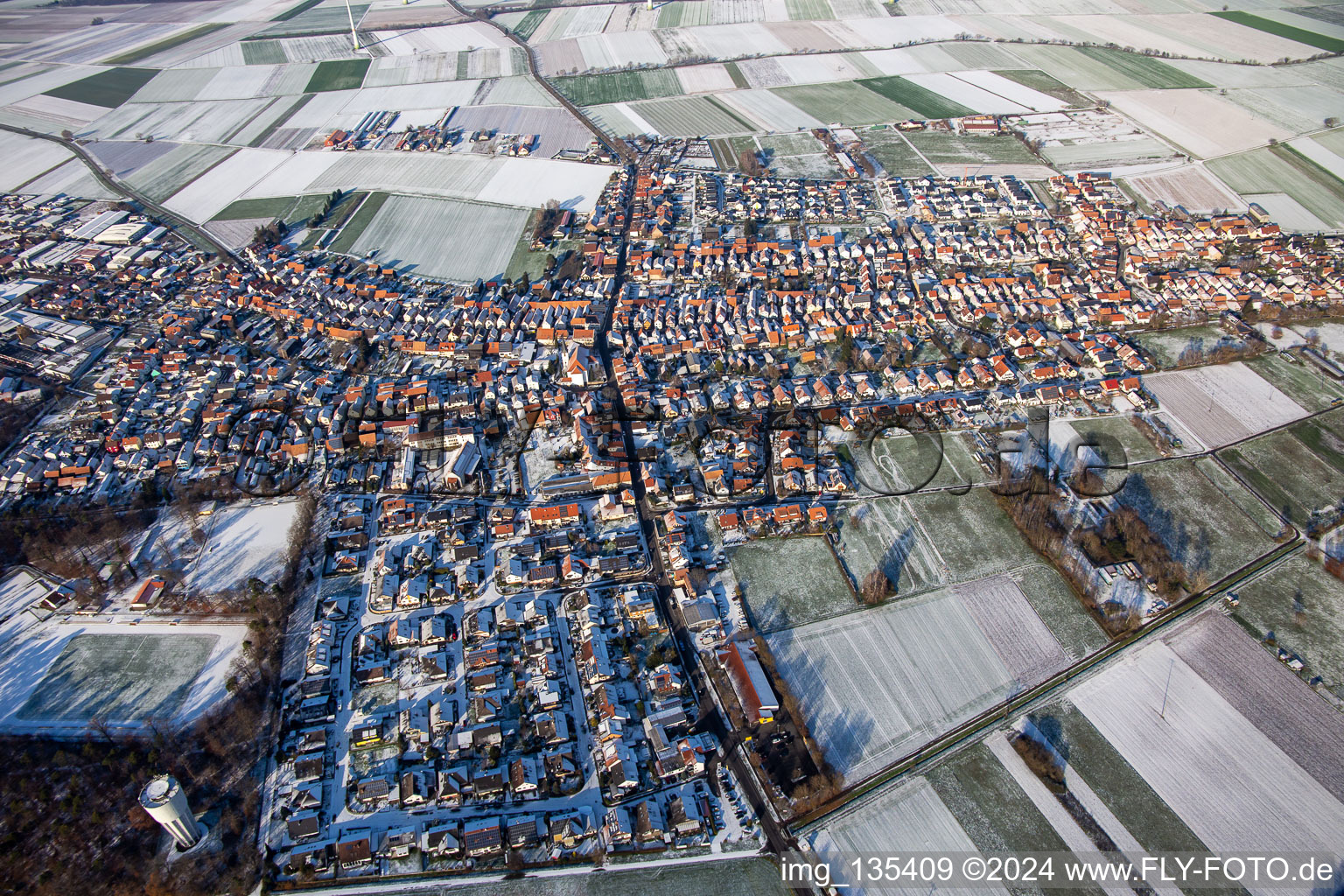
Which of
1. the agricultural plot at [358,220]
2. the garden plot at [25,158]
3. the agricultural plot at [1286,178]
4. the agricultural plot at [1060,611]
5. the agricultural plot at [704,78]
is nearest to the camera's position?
the agricultural plot at [1060,611]

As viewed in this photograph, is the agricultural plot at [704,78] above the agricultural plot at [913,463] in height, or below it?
above

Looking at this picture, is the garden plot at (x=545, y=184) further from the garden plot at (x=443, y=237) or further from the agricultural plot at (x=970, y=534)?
the agricultural plot at (x=970, y=534)

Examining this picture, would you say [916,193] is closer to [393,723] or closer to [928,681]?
[928,681]

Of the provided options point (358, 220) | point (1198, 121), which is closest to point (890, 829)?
point (358, 220)

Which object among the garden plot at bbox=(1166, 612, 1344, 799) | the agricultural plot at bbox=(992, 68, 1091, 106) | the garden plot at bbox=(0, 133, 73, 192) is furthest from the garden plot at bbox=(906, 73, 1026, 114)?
the garden plot at bbox=(0, 133, 73, 192)

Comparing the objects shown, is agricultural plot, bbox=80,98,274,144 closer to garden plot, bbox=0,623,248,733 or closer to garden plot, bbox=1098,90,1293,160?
garden plot, bbox=0,623,248,733

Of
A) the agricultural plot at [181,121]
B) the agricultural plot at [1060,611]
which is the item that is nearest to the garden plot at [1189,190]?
the agricultural plot at [1060,611]
